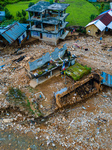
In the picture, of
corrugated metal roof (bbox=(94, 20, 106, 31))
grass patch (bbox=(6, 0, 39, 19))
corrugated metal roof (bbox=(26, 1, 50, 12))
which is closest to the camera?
corrugated metal roof (bbox=(26, 1, 50, 12))

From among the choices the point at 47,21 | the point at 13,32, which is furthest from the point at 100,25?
the point at 13,32

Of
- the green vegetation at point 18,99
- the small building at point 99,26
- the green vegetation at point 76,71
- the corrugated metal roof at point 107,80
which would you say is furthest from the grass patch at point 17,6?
the corrugated metal roof at point 107,80

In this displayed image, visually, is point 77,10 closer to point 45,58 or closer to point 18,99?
point 45,58

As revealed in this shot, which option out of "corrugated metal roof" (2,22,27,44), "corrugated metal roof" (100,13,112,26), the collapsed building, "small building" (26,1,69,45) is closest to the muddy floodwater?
the collapsed building

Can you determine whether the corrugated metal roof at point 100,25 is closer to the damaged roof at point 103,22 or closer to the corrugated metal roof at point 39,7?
the damaged roof at point 103,22

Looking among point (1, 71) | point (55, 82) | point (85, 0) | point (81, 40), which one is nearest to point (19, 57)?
point (1, 71)

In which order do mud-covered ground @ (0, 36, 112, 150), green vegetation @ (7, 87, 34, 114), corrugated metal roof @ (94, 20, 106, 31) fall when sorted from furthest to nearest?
corrugated metal roof @ (94, 20, 106, 31), green vegetation @ (7, 87, 34, 114), mud-covered ground @ (0, 36, 112, 150)

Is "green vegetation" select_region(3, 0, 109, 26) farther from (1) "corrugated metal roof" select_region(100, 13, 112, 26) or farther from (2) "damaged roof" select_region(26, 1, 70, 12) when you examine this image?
(2) "damaged roof" select_region(26, 1, 70, 12)

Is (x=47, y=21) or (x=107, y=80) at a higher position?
(x=47, y=21)
